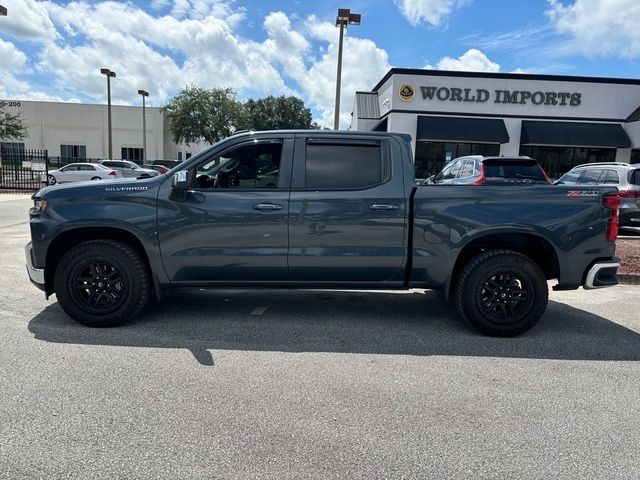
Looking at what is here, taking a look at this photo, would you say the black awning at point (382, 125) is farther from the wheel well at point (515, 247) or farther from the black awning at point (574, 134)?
the wheel well at point (515, 247)

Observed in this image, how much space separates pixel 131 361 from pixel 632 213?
11306mm

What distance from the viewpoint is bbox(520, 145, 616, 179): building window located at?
2581cm

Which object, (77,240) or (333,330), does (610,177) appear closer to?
(333,330)

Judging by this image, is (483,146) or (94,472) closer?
(94,472)

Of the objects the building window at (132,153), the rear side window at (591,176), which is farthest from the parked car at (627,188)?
the building window at (132,153)

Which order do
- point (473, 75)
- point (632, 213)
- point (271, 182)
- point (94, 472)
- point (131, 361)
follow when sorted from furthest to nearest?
point (473, 75)
point (632, 213)
point (271, 182)
point (131, 361)
point (94, 472)

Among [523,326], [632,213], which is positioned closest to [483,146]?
[632,213]

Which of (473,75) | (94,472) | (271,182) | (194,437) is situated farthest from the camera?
(473,75)

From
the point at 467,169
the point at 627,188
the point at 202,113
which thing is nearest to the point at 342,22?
the point at 467,169

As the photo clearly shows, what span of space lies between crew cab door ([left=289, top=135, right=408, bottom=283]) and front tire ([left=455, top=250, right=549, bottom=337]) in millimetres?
718

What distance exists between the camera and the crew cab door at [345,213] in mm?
4695

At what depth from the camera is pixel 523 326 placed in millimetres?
4840

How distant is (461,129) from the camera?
24297 mm

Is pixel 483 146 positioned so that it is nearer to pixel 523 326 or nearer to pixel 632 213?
pixel 632 213
